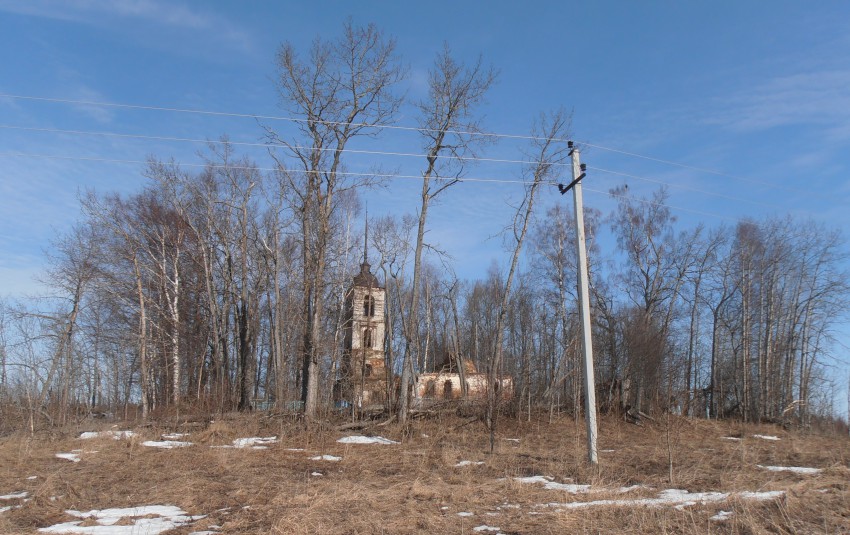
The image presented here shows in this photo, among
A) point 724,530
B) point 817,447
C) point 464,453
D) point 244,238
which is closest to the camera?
point 724,530

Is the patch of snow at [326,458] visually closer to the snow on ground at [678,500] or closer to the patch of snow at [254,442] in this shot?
the patch of snow at [254,442]

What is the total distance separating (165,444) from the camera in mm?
13445

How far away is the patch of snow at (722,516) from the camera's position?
6102 mm

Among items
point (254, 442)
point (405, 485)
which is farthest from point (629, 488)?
point (254, 442)

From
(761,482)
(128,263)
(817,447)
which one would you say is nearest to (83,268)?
(128,263)

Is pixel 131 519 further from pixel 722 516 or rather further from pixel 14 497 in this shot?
pixel 722 516

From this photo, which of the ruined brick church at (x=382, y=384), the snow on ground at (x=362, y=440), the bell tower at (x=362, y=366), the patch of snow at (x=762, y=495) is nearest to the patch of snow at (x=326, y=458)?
the snow on ground at (x=362, y=440)

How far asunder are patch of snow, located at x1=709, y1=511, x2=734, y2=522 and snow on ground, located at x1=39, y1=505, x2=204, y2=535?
584 centimetres

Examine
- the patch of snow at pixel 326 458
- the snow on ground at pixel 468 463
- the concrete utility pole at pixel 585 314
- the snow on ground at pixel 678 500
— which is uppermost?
the concrete utility pole at pixel 585 314

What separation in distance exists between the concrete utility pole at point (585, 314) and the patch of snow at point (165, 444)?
9058 mm

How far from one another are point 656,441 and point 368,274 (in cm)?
1638

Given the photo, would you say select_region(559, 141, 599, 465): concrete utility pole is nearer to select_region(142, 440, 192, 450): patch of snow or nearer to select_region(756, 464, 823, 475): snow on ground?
select_region(756, 464, 823, 475): snow on ground

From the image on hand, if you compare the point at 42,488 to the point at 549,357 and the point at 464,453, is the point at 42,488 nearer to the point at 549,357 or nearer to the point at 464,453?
the point at 464,453

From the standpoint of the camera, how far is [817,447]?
48.1ft
